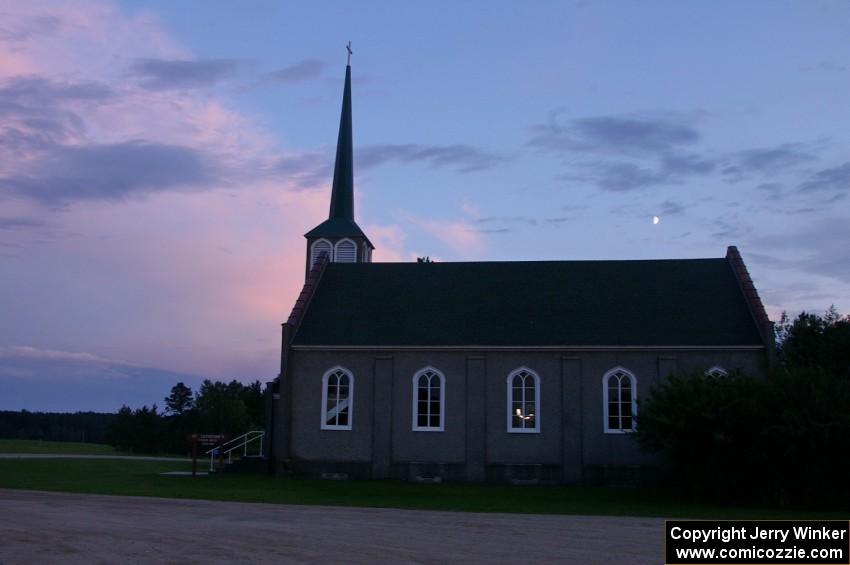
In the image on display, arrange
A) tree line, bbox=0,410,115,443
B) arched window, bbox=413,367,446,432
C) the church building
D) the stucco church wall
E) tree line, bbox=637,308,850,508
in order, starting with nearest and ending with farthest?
tree line, bbox=637,308,850,508 → the stucco church wall → the church building → arched window, bbox=413,367,446,432 → tree line, bbox=0,410,115,443

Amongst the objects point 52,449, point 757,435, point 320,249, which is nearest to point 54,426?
point 52,449

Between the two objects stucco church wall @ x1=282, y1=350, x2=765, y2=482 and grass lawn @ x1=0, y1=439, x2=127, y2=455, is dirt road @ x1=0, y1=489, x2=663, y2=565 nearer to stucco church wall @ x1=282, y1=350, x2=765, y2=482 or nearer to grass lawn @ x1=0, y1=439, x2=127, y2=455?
stucco church wall @ x1=282, y1=350, x2=765, y2=482

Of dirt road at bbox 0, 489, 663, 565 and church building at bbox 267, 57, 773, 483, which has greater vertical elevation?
church building at bbox 267, 57, 773, 483

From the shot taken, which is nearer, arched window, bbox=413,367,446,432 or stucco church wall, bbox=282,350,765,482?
stucco church wall, bbox=282,350,765,482

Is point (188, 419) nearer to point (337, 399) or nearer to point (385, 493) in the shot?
point (337, 399)

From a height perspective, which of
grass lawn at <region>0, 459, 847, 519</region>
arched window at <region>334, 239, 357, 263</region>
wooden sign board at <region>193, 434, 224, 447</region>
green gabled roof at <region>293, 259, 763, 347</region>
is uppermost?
arched window at <region>334, 239, 357, 263</region>

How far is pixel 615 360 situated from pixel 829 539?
72.4 feet

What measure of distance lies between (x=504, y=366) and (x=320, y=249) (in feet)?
50.3

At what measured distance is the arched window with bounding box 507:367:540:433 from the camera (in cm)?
3847

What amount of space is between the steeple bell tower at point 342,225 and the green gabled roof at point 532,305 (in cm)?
386

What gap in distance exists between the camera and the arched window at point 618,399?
3788 centimetres

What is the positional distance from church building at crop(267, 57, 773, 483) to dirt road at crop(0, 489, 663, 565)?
14455mm

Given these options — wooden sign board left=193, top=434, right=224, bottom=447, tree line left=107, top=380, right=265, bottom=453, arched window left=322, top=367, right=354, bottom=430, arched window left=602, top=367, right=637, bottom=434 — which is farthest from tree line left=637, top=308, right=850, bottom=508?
tree line left=107, top=380, right=265, bottom=453

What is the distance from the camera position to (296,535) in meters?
18.1
